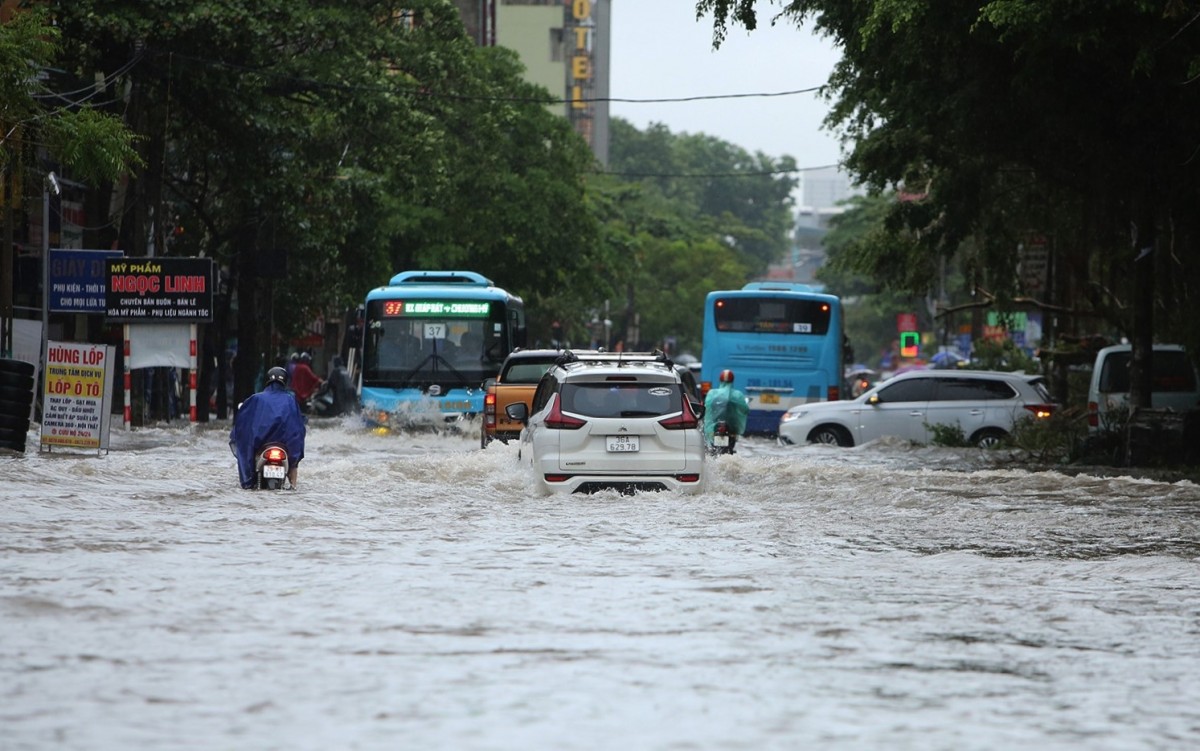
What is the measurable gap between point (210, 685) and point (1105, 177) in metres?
19.7

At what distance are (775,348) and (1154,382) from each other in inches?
443

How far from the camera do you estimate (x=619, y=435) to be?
63.2 feet

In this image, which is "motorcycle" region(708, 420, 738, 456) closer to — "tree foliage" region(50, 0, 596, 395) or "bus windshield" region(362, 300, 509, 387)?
"bus windshield" region(362, 300, 509, 387)

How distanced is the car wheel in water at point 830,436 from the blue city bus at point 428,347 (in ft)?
19.1

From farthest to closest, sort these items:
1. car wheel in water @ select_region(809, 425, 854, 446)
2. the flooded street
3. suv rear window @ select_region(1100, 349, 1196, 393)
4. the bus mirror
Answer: car wheel in water @ select_region(809, 425, 854, 446), suv rear window @ select_region(1100, 349, 1196, 393), the bus mirror, the flooded street

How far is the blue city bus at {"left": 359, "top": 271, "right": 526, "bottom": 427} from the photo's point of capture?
114 ft

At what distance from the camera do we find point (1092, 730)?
827 cm

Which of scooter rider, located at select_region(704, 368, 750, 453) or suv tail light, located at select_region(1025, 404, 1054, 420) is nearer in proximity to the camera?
scooter rider, located at select_region(704, 368, 750, 453)

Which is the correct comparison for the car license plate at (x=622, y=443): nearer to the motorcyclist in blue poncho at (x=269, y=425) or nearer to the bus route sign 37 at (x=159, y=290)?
the motorcyclist in blue poncho at (x=269, y=425)

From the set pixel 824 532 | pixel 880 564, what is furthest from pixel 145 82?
pixel 880 564

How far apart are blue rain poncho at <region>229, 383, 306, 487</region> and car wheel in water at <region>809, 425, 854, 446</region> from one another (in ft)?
55.3

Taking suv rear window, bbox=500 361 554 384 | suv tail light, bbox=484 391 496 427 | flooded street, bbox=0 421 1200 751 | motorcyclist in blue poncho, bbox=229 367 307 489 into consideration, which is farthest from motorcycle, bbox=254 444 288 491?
suv rear window, bbox=500 361 554 384

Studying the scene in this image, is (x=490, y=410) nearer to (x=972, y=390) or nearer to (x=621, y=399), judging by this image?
(x=621, y=399)

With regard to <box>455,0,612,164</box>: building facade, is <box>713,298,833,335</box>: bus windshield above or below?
below
